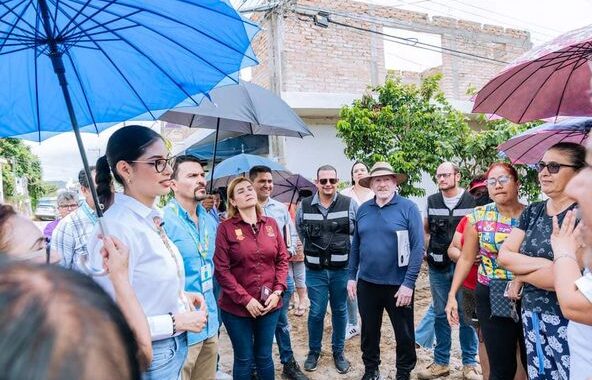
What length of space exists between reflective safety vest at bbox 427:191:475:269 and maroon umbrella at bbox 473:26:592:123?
1316 mm

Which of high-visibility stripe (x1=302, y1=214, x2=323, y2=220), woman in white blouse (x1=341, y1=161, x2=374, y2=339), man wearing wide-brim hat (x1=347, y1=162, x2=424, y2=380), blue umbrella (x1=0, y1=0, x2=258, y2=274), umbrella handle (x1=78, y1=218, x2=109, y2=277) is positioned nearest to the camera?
umbrella handle (x1=78, y1=218, x2=109, y2=277)

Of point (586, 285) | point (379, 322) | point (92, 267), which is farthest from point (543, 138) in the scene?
point (92, 267)

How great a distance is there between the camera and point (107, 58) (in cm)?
222

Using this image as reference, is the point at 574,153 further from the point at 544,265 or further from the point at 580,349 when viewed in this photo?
the point at 580,349

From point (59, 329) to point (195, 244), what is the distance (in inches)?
94.3

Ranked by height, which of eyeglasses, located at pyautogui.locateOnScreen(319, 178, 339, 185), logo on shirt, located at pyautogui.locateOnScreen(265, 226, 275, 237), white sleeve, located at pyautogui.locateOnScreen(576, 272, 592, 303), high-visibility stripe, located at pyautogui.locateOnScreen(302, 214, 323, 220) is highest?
eyeglasses, located at pyautogui.locateOnScreen(319, 178, 339, 185)

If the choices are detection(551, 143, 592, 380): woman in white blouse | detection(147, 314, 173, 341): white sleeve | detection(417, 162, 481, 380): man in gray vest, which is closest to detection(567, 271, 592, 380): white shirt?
detection(551, 143, 592, 380): woman in white blouse

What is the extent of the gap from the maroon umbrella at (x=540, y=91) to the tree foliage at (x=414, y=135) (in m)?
4.49

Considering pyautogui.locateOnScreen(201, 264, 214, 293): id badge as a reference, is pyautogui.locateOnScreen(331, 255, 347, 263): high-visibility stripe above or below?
below

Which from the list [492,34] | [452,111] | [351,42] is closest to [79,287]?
[452,111]

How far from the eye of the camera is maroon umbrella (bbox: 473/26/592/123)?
283 cm

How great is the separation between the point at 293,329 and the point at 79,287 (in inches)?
219

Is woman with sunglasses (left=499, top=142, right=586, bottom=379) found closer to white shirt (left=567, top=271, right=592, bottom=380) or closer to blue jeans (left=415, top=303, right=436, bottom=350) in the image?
white shirt (left=567, top=271, right=592, bottom=380)

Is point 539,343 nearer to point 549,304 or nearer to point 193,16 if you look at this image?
point 549,304
